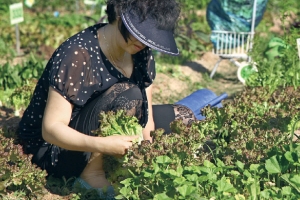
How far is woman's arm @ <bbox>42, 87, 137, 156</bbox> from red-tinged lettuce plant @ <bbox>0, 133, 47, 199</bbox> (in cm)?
16

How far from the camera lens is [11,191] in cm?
335

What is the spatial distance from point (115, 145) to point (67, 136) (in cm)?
24

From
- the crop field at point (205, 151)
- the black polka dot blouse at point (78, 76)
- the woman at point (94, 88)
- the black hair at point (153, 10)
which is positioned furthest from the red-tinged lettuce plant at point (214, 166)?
the black hair at point (153, 10)

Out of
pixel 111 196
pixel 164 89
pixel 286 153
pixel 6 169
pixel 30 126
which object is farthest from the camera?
pixel 164 89

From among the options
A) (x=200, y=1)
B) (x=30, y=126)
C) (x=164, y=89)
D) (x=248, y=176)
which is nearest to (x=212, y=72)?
(x=164, y=89)

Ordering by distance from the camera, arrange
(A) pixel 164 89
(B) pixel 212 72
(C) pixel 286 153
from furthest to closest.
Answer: (B) pixel 212 72 → (A) pixel 164 89 → (C) pixel 286 153

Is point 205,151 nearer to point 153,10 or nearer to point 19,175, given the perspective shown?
point 153,10

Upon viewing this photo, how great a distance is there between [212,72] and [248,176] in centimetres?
363

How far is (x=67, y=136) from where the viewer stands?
3.21 m

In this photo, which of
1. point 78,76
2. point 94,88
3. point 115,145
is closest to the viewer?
point 115,145

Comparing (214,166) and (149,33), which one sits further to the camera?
(149,33)

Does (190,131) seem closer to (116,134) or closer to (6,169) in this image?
(116,134)

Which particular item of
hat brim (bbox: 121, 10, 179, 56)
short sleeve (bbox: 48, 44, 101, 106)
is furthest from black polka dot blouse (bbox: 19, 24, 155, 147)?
hat brim (bbox: 121, 10, 179, 56)

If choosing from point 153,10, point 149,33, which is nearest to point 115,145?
point 149,33
